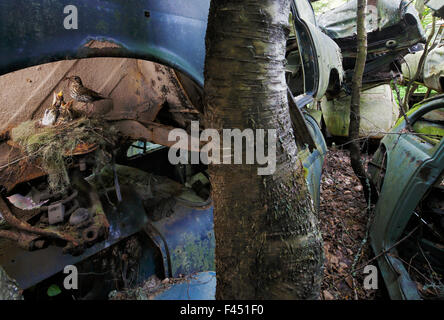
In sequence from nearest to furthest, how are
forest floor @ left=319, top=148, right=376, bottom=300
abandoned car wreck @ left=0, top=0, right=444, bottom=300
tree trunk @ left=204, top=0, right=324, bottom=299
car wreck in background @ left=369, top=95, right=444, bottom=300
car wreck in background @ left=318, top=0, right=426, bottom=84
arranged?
tree trunk @ left=204, top=0, right=324, bottom=299, abandoned car wreck @ left=0, top=0, right=444, bottom=300, car wreck in background @ left=369, top=95, right=444, bottom=300, forest floor @ left=319, top=148, right=376, bottom=300, car wreck in background @ left=318, top=0, right=426, bottom=84

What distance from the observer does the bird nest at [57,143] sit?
2.09 meters

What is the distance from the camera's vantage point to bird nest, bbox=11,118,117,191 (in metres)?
2.09

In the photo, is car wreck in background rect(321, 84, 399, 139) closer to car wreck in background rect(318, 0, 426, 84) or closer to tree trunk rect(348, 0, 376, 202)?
car wreck in background rect(318, 0, 426, 84)

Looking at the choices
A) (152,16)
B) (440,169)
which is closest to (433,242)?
(440,169)

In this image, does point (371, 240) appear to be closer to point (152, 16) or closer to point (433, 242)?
point (433, 242)

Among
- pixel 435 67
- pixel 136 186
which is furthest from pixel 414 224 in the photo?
pixel 435 67

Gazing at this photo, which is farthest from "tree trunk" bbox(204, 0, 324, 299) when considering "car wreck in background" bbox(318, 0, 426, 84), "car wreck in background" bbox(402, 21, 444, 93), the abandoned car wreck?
"car wreck in background" bbox(402, 21, 444, 93)

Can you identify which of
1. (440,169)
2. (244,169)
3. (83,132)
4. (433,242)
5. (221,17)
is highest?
(221,17)

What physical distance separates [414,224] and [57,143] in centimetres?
345

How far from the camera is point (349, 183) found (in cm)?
486

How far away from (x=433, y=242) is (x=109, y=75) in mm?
3656

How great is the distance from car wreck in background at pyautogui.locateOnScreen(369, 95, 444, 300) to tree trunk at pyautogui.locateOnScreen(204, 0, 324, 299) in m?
1.78

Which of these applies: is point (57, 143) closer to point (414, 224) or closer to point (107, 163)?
point (107, 163)

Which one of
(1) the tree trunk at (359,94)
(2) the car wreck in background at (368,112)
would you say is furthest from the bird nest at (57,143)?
(2) the car wreck in background at (368,112)
